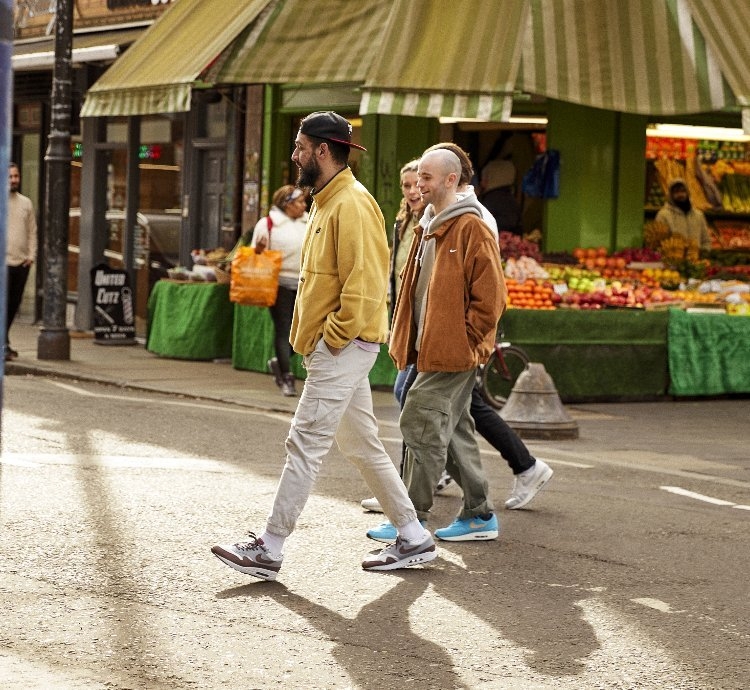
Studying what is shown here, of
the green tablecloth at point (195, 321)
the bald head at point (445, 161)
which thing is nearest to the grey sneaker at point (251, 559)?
the bald head at point (445, 161)

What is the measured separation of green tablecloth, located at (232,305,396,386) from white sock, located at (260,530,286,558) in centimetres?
853

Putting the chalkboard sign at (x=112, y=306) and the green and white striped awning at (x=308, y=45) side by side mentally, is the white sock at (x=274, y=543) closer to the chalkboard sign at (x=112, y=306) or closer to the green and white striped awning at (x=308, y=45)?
the green and white striped awning at (x=308, y=45)

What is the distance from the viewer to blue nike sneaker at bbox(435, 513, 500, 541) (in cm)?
768

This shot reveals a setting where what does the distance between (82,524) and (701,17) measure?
30.1ft

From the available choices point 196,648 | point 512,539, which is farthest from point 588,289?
point 196,648

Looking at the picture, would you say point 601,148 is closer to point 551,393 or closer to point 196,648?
point 551,393

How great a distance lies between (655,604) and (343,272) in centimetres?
184

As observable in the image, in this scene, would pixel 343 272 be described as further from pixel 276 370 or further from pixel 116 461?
pixel 276 370

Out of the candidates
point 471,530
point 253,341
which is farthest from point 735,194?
point 471,530

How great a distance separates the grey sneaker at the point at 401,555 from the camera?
272 inches

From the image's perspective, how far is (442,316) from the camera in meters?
7.24

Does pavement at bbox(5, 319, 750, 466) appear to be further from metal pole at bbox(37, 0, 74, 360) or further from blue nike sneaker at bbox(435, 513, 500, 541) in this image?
blue nike sneaker at bbox(435, 513, 500, 541)

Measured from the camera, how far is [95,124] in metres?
20.9

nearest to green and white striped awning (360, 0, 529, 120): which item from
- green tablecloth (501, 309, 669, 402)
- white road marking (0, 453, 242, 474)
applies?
green tablecloth (501, 309, 669, 402)
